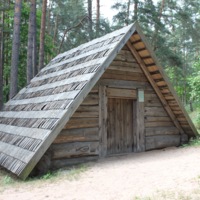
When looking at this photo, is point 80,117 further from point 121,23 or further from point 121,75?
point 121,23

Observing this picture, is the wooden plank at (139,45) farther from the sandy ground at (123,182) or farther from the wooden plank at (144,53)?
the sandy ground at (123,182)

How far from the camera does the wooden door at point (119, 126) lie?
9.15 m

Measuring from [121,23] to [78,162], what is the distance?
13.7 m

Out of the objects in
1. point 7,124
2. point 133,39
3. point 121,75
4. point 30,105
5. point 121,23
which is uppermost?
point 121,23

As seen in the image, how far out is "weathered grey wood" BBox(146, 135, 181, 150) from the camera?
9578 millimetres

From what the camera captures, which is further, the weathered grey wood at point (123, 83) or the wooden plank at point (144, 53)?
the wooden plank at point (144, 53)

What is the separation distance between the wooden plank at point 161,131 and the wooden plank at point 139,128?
0.24 meters

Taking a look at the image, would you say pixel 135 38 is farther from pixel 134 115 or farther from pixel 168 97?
pixel 134 115

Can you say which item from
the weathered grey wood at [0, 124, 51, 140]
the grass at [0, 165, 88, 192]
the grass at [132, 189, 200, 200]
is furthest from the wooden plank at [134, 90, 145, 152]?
the grass at [132, 189, 200, 200]

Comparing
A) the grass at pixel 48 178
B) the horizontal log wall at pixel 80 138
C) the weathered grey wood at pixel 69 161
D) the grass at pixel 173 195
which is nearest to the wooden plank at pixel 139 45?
the horizontal log wall at pixel 80 138

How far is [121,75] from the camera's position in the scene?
904cm

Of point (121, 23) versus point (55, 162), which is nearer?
point (55, 162)

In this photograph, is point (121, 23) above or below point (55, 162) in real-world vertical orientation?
above

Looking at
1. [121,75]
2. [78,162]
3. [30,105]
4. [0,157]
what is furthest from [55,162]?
[121,75]
